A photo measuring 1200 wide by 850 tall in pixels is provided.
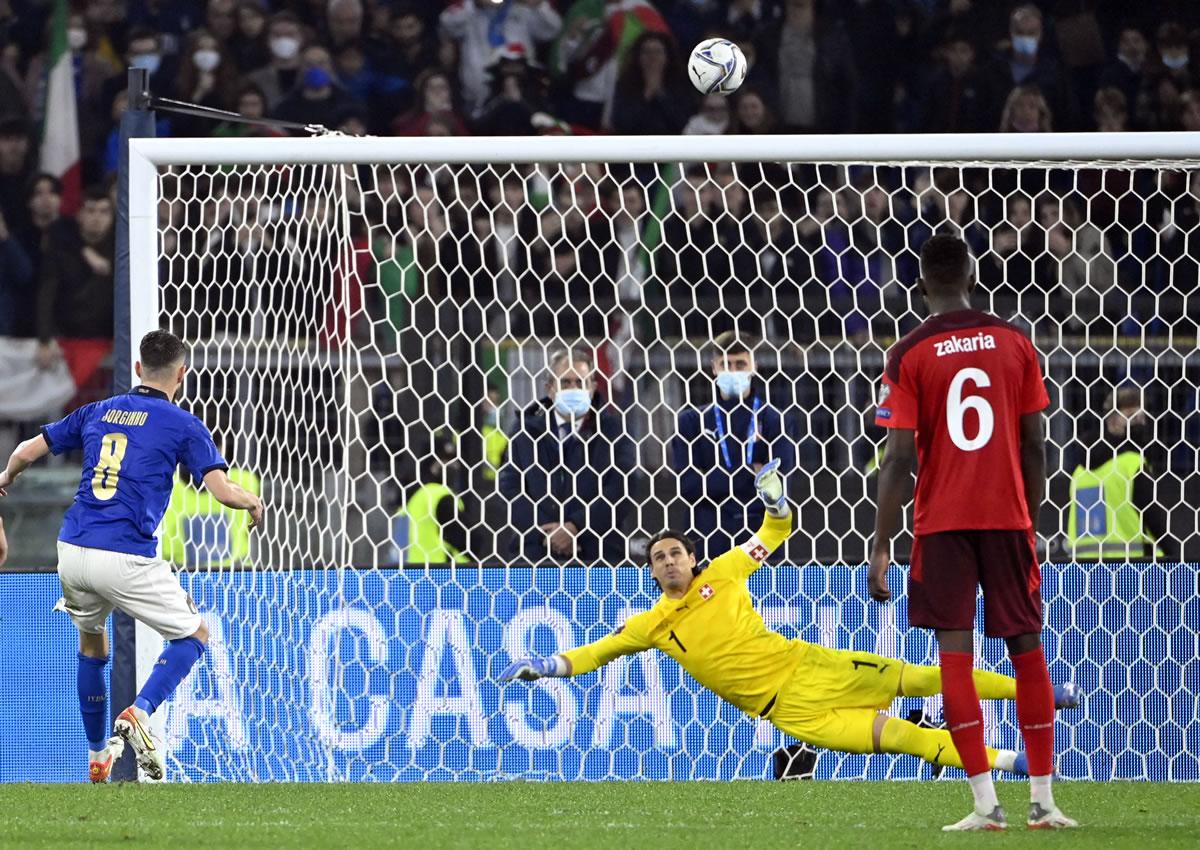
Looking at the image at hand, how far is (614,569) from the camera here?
733 centimetres

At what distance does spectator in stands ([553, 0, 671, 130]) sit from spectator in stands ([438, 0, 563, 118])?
0.17 m

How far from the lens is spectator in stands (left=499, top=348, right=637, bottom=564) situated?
7.69 m

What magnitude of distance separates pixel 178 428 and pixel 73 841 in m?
1.96

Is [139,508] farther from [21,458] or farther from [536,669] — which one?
[536,669]

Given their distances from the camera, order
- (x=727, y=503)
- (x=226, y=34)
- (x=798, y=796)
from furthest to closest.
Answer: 1. (x=226, y=34)
2. (x=727, y=503)
3. (x=798, y=796)

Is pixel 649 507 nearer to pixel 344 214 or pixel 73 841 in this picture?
pixel 344 214

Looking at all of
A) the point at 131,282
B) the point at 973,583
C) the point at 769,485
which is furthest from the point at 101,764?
the point at 973,583

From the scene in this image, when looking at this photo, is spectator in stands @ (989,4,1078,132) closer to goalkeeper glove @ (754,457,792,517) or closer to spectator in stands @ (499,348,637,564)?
spectator in stands @ (499,348,637,564)

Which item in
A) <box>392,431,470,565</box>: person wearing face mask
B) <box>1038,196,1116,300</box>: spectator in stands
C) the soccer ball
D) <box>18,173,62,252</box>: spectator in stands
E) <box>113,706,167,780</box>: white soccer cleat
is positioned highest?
<box>18,173,62,252</box>: spectator in stands

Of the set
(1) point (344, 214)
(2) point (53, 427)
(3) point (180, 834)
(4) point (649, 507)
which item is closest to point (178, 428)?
(2) point (53, 427)

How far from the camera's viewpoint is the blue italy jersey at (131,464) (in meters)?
6.16

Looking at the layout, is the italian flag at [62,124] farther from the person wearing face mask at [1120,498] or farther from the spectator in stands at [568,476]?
the person wearing face mask at [1120,498]

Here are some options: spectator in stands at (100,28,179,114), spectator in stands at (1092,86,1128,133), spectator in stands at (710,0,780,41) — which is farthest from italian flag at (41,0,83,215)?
spectator in stands at (1092,86,1128,133)

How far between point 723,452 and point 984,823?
3.21m
